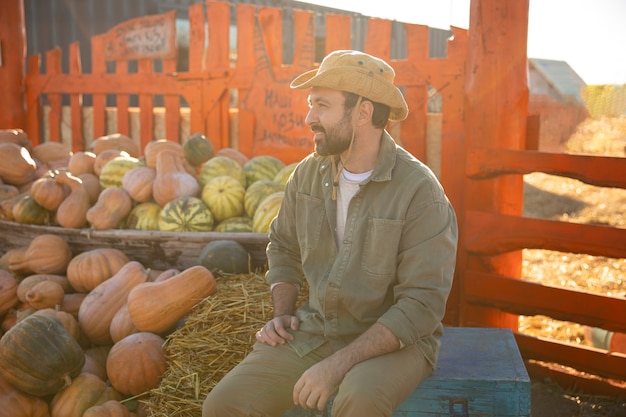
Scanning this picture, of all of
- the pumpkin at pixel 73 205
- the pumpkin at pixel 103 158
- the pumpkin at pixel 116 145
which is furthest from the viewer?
the pumpkin at pixel 116 145

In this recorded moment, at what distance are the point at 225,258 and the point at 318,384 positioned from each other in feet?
6.66

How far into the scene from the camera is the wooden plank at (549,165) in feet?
14.6

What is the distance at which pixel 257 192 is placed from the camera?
5.61 m

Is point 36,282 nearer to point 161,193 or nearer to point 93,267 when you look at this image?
point 93,267

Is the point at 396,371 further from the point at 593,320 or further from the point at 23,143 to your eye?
the point at 23,143

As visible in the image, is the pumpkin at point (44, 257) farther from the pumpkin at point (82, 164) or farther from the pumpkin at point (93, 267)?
the pumpkin at point (82, 164)

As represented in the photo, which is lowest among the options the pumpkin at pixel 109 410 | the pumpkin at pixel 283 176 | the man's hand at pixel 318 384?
the pumpkin at pixel 109 410

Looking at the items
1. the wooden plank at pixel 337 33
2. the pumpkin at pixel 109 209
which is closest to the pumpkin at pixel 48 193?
the pumpkin at pixel 109 209

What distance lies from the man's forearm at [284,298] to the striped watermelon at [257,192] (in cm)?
215

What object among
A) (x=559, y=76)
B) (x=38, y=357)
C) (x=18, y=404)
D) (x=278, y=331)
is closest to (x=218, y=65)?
(x=38, y=357)

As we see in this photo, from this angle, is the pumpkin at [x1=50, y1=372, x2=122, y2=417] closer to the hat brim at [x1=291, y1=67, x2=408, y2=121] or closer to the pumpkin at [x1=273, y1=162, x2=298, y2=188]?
the hat brim at [x1=291, y1=67, x2=408, y2=121]

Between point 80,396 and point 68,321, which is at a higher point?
point 68,321

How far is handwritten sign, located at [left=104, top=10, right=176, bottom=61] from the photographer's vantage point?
846 centimetres

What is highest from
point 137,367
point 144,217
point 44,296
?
point 144,217
